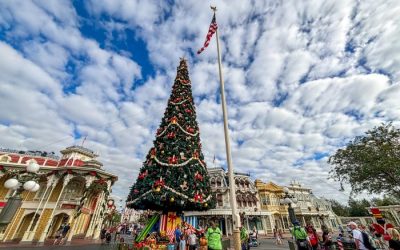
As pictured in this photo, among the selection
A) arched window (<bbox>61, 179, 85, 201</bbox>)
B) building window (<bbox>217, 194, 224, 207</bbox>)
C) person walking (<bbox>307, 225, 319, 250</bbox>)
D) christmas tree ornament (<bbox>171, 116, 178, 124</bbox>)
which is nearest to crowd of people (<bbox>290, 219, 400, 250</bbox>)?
person walking (<bbox>307, 225, 319, 250</bbox>)

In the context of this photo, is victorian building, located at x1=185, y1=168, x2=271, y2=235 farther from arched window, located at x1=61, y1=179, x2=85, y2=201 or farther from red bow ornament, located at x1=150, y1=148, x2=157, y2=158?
red bow ornament, located at x1=150, y1=148, x2=157, y2=158

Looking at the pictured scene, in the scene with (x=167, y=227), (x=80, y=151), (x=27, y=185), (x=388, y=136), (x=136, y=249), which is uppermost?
(x=80, y=151)

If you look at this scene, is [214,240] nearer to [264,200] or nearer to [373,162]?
[373,162]

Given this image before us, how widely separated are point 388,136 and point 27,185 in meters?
22.4

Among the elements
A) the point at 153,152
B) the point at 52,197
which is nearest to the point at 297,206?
the point at 153,152

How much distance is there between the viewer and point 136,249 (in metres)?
9.27

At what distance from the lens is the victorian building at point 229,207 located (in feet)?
95.8

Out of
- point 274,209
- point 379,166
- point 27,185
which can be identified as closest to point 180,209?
point 27,185

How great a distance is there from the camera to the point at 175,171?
1119cm

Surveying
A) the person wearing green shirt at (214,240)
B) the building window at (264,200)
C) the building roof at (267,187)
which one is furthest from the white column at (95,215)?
the building window at (264,200)

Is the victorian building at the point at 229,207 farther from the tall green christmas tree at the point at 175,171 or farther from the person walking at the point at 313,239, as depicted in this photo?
the person walking at the point at 313,239

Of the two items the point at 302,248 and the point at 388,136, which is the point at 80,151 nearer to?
the point at 302,248

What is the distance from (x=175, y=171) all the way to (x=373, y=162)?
15.3 metres

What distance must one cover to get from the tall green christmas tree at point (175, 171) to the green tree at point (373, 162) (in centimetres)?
1304
